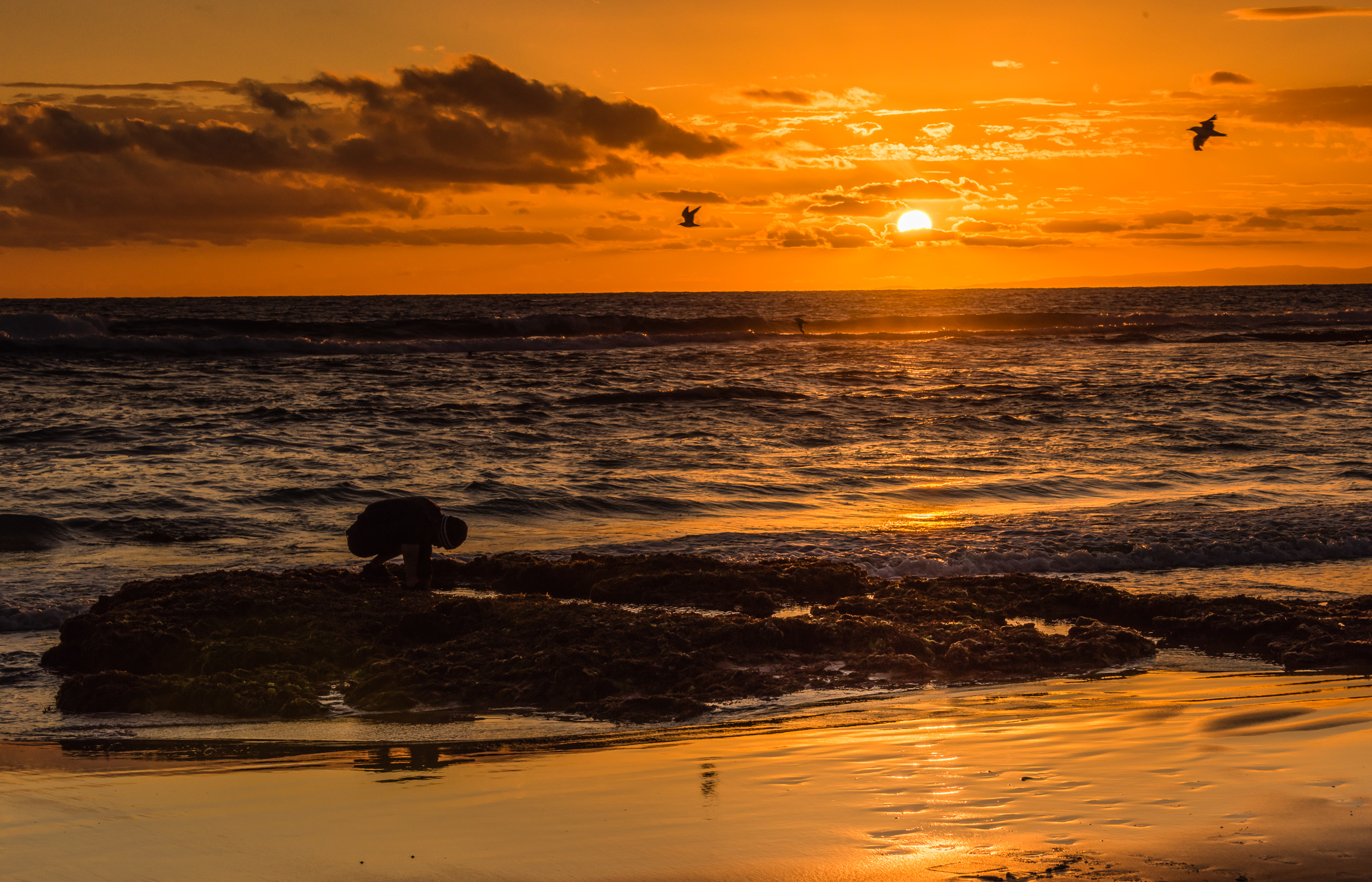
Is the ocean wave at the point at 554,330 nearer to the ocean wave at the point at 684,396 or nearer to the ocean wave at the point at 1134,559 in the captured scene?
the ocean wave at the point at 684,396

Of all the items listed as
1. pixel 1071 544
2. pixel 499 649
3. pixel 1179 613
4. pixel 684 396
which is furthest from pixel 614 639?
pixel 684 396

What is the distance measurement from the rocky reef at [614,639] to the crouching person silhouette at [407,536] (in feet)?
0.68

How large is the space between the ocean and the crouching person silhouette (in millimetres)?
1856

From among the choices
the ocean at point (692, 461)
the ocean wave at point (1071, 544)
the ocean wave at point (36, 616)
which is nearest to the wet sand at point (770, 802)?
the ocean at point (692, 461)

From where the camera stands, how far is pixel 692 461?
15.7 metres

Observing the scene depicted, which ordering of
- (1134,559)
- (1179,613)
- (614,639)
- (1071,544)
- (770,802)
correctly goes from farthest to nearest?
1. (1071,544)
2. (1134,559)
3. (1179,613)
4. (614,639)
5. (770,802)

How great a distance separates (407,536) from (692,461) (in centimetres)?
786

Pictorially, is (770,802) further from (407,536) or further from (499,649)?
(407,536)

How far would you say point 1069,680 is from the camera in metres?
6.17

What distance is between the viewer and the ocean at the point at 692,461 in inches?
386

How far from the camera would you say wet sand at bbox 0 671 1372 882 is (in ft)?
11.4

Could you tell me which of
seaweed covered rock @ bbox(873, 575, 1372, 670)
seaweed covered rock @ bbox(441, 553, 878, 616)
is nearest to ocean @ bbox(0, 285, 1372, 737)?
seaweed covered rock @ bbox(873, 575, 1372, 670)

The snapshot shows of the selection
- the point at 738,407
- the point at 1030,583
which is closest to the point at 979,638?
the point at 1030,583

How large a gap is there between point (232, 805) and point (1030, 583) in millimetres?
6014
